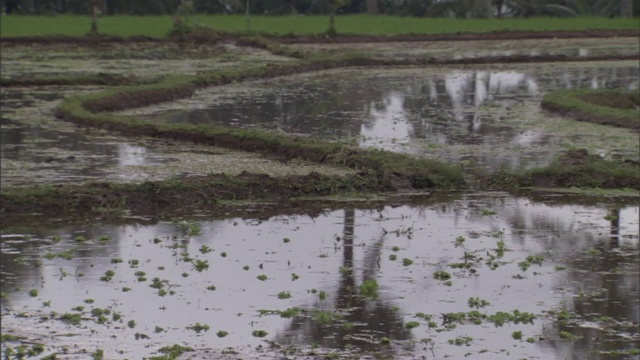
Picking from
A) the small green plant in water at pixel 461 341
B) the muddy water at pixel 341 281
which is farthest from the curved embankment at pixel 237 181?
the small green plant in water at pixel 461 341

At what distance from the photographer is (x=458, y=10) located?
3875 centimetres

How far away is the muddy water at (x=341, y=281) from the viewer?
5.85 m

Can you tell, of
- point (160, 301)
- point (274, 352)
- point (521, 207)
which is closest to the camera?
point (274, 352)

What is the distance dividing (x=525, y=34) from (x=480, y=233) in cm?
2353

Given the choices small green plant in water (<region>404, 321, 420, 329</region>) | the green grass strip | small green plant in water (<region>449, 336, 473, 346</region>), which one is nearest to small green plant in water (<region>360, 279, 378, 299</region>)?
small green plant in water (<region>404, 321, 420, 329</region>)

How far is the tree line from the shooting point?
124 feet

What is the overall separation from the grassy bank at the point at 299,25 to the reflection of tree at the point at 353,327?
940 inches

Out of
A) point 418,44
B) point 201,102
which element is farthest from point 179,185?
point 418,44

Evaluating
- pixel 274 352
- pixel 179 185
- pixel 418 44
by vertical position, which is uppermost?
pixel 418 44

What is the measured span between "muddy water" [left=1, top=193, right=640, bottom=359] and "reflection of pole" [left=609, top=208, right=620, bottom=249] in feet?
0.06

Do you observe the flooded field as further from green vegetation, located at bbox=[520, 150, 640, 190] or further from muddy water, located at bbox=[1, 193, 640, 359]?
green vegetation, located at bbox=[520, 150, 640, 190]

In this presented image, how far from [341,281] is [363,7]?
122 ft

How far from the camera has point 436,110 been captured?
16047 mm

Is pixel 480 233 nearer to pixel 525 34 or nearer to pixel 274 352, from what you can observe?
pixel 274 352
